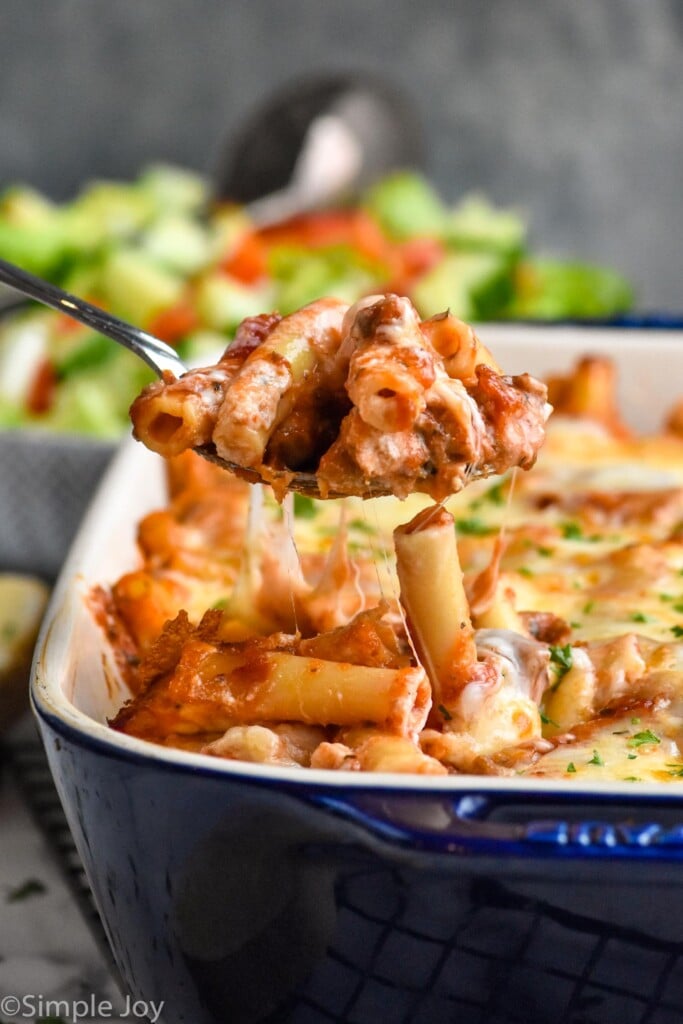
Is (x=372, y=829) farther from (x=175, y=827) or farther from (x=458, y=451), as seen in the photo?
(x=458, y=451)

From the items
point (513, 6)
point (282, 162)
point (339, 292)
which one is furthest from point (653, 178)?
point (339, 292)

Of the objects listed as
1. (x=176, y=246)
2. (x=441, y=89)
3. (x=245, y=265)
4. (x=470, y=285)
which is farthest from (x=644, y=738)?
(x=441, y=89)

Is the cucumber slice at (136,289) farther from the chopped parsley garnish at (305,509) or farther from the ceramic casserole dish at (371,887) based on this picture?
the ceramic casserole dish at (371,887)

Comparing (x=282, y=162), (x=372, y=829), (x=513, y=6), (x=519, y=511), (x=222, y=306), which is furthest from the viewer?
(x=513, y=6)

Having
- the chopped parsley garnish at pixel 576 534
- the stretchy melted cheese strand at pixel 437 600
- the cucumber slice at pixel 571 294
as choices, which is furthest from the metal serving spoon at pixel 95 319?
the cucumber slice at pixel 571 294

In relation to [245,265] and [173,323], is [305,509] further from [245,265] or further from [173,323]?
[245,265]

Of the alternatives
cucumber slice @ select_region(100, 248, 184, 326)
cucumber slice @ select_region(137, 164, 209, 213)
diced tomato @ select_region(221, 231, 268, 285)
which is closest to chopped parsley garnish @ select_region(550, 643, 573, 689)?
cucumber slice @ select_region(100, 248, 184, 326)
